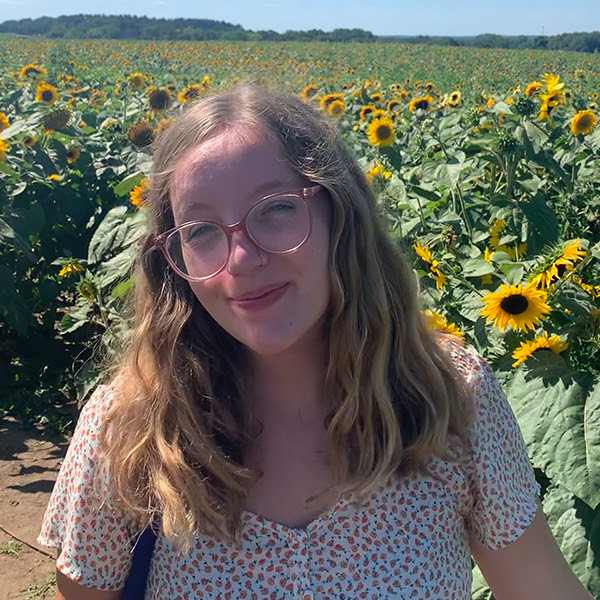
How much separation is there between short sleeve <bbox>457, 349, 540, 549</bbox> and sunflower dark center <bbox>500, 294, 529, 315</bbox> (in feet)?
1.77

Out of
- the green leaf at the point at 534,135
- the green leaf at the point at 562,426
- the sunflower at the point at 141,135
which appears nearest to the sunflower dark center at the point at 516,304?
the green leaf at the point at 562,426

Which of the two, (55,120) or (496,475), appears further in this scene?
(55,120)

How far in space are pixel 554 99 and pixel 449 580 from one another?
3.43 meters

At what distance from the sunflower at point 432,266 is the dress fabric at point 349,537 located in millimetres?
867

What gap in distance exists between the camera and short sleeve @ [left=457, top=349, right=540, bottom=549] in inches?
54.1

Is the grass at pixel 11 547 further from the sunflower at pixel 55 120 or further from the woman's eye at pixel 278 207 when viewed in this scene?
the sunflower at pixel 55 120

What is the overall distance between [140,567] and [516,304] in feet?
3.26

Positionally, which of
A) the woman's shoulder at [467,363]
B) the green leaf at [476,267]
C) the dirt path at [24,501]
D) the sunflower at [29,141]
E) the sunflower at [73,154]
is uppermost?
the woman's shoulder at [467,363]

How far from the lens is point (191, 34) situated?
3800cm

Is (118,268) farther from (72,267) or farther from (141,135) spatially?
(141,135)

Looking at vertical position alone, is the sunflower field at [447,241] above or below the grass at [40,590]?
above

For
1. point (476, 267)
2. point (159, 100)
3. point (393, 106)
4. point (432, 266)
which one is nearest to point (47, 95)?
point (159, 100)

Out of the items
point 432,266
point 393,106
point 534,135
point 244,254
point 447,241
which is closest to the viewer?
point 244,254

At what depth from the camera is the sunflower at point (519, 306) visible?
1937 millimetres
